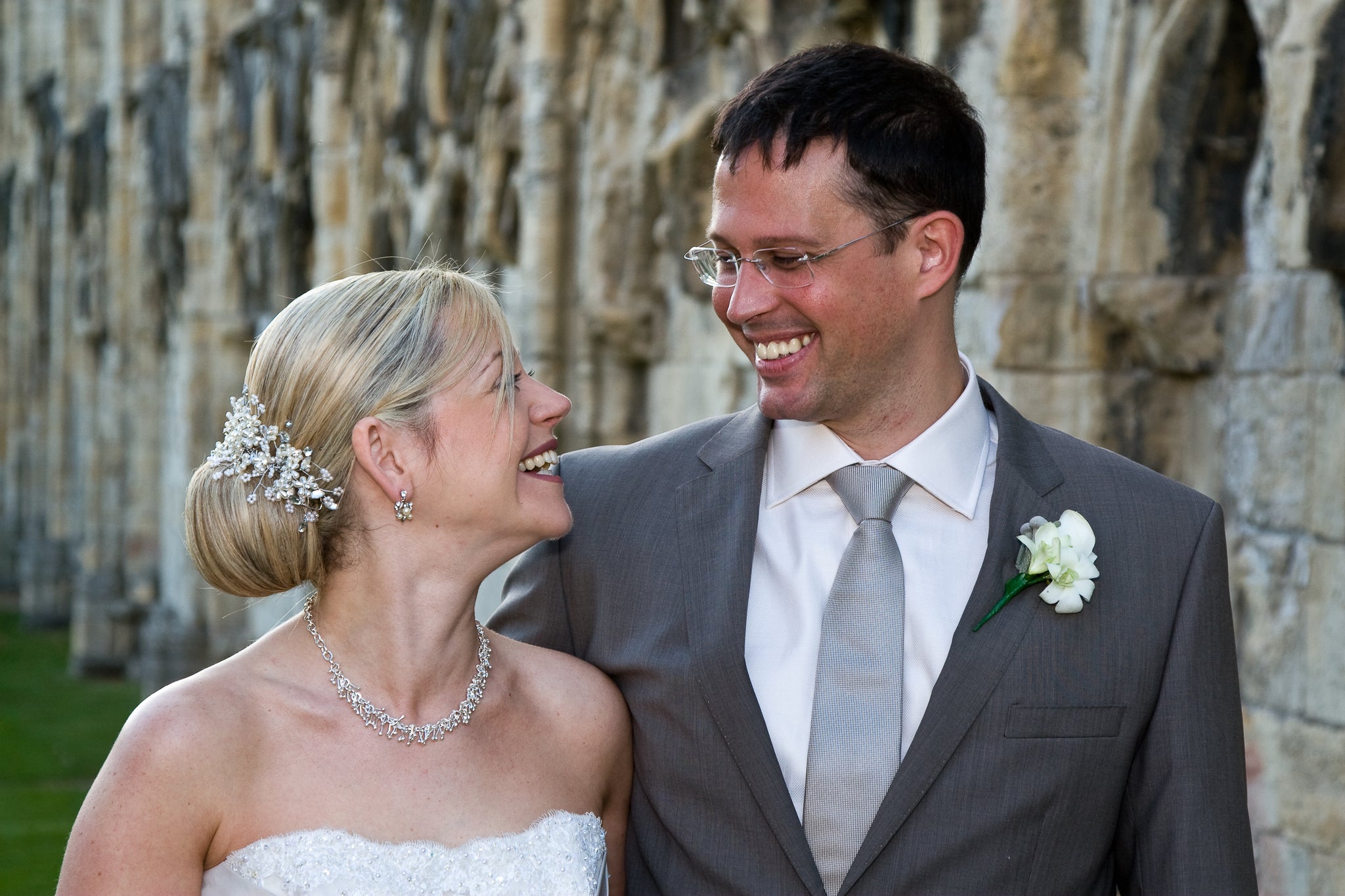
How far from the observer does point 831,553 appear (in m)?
2.48

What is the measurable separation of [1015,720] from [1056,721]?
0.19 ft

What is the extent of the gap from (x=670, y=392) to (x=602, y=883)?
186 inches

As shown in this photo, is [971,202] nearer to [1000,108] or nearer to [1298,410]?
[1298,410]

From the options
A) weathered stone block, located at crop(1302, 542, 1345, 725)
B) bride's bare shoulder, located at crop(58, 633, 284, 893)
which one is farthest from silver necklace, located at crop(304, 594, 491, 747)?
weathered stone block, located at crop(1302, 542, 1345, 725)

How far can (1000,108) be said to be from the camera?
4.46 metres

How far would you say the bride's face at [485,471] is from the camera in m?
2.49

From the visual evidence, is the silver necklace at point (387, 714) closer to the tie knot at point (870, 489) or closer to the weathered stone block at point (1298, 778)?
the tie knot at point (870, 489)

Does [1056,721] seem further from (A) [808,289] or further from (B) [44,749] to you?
(B) [44,749]

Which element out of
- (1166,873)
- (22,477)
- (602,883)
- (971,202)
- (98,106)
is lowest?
(22,477)

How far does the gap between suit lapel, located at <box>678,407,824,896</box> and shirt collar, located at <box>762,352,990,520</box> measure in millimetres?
A: 39

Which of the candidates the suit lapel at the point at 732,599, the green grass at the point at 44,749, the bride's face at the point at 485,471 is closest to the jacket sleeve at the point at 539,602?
the bride's face at the point at 485,471

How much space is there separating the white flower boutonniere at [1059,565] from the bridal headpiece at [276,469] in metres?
1.03

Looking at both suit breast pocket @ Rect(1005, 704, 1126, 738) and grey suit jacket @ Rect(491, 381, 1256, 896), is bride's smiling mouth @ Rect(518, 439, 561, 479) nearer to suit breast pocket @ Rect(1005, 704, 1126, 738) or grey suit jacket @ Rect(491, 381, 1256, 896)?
grey suit jacket @ Rect(491, 381, 1256, 896)

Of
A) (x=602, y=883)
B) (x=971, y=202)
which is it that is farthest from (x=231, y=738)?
(x=971, y=202)
